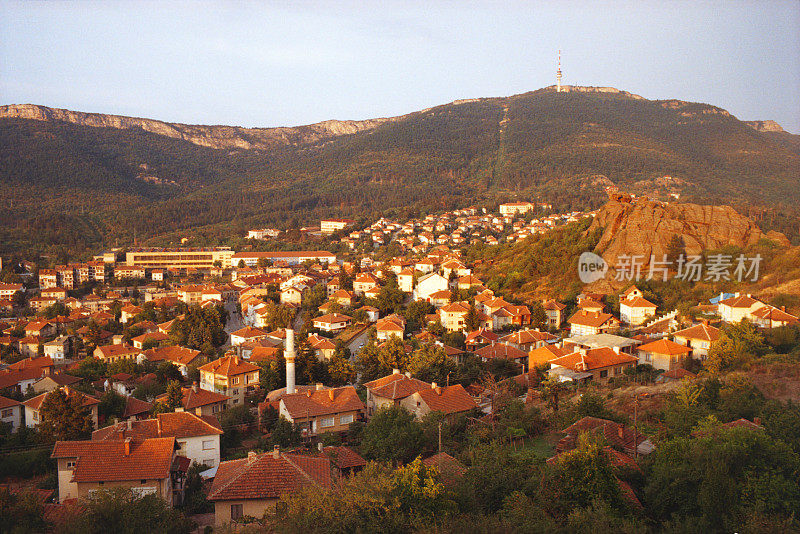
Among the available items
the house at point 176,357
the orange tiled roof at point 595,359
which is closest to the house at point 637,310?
the orange tiled roof at point 595,359

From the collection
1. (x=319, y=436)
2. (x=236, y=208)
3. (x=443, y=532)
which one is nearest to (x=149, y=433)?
(x=319, y=436)

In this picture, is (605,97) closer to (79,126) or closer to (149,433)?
(79,126)

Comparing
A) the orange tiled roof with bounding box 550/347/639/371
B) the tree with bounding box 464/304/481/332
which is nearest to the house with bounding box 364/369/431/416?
the orange tiled roof with bounding box 550/347/639/371

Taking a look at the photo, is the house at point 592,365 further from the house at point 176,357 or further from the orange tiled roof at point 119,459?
the house at point 176,357

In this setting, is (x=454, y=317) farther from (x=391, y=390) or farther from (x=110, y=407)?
(x=110, y=407)

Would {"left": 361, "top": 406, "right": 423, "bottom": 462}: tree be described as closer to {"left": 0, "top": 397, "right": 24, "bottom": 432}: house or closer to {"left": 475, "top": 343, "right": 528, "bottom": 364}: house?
{"left": 475, "top": 343, "right": 528, "bottom": 364}: house
